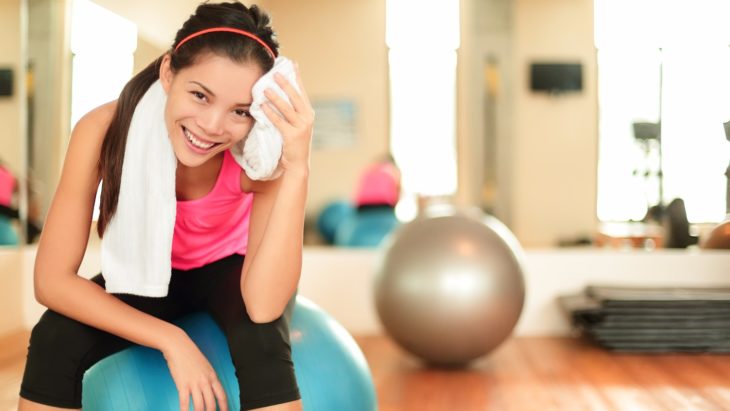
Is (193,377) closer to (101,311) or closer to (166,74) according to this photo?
(101,311)

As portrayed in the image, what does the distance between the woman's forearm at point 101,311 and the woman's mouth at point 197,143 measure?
0.95 ft

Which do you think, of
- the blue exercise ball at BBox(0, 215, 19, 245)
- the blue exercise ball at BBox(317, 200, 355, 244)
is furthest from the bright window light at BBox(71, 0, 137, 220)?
the blue exercise ball at BBox(317, 200, 355, 244)

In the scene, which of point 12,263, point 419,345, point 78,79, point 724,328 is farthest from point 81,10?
point 724,328

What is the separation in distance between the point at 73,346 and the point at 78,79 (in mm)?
2287

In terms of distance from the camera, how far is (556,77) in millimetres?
4656

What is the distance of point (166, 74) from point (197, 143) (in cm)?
15

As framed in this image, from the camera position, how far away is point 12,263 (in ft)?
10.3

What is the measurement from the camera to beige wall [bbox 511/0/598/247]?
4.05 meters

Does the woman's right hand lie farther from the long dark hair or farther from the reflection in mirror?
the reflection in mirror

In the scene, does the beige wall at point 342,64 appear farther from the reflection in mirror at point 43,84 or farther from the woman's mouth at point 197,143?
the woman's mouth at point 197,143

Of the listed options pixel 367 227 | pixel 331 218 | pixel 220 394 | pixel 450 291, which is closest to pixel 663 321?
pixel 450 291

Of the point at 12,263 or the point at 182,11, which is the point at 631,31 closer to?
the point at 182,11

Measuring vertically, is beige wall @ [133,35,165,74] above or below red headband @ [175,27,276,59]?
above

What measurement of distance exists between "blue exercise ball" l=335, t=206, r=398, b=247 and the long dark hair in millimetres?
2328
